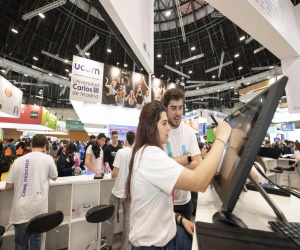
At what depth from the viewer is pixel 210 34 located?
42.0ft

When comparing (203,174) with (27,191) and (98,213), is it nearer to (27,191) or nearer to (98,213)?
(98,213)

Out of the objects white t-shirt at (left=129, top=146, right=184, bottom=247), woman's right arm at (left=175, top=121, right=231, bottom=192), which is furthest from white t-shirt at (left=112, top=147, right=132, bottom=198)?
woman's right arm at (left=175, top=121, right=231, bottom=192)

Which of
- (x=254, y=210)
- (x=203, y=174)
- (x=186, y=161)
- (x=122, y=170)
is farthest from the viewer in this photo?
(x=122, y=170)

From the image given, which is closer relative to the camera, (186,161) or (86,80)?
(186,161)

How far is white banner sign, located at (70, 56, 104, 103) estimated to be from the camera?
4.63 m

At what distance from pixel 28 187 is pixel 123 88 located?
482 centimetres

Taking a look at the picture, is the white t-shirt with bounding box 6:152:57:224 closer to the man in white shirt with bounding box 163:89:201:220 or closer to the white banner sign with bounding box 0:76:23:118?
the man in white shirt with bounding box 163:89:201:220

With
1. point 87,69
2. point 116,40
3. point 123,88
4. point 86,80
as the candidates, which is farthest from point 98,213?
point 116,40

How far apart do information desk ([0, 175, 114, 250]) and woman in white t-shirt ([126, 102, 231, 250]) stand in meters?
2.18

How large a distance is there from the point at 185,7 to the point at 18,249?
46.7ft

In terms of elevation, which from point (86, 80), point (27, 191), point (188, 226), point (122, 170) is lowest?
point (27, 191)

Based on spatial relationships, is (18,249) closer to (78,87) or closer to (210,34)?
(78,87)

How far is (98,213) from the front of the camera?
213 centimetres

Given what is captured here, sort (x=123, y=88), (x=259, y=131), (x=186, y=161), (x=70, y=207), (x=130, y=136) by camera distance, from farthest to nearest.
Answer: (x=123, y=88) < (x=130, y=136) < (x=70, y=207) < (x=186, y=161) < (x=259, y=131)
